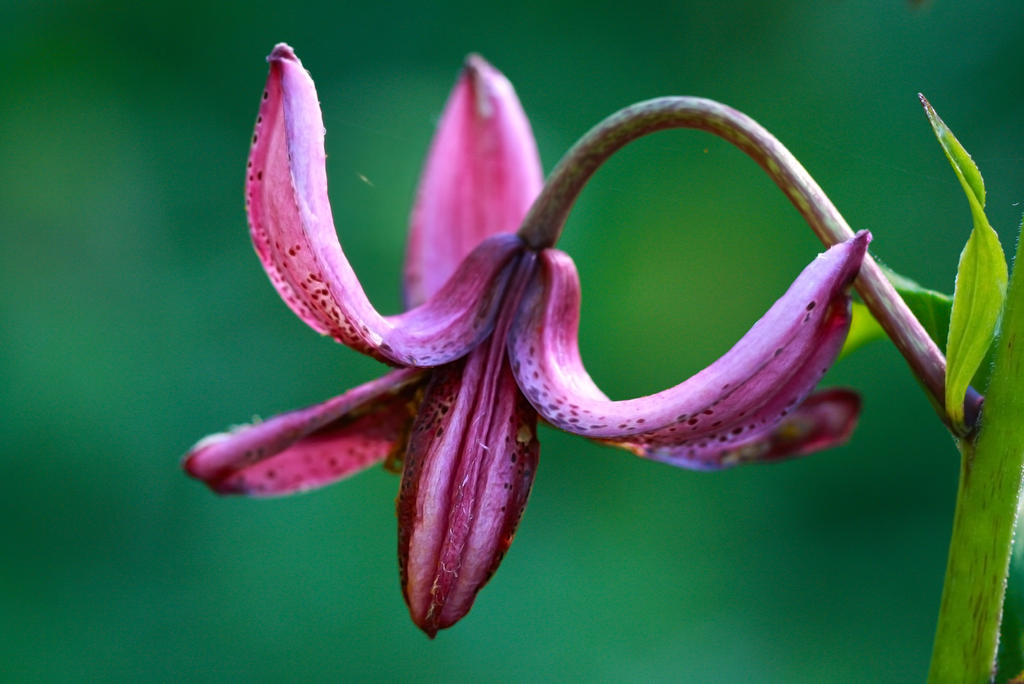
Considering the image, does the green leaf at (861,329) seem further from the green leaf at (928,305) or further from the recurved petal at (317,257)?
the recurved petal at (317,257)

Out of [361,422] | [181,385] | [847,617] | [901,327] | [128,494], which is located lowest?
[847,617]

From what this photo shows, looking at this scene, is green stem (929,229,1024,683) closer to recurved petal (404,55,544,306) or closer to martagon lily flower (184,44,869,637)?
martagon lily flower (184,44,869,637)

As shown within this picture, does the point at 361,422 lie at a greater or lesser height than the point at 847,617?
greater

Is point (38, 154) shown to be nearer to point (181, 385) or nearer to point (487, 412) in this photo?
point (181, 385)

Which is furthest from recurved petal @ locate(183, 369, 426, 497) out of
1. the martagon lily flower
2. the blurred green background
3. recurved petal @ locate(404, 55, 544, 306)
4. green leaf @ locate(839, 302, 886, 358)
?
the blurred green background

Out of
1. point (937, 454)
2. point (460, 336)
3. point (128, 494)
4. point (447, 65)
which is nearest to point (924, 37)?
point (937, 454)

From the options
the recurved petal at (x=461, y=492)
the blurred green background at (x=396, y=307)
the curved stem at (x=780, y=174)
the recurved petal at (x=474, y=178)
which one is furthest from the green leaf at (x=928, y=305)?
the blurred green background at (x=396, y=307)

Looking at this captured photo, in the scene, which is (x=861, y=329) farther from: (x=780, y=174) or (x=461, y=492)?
(x=461, y=492)
